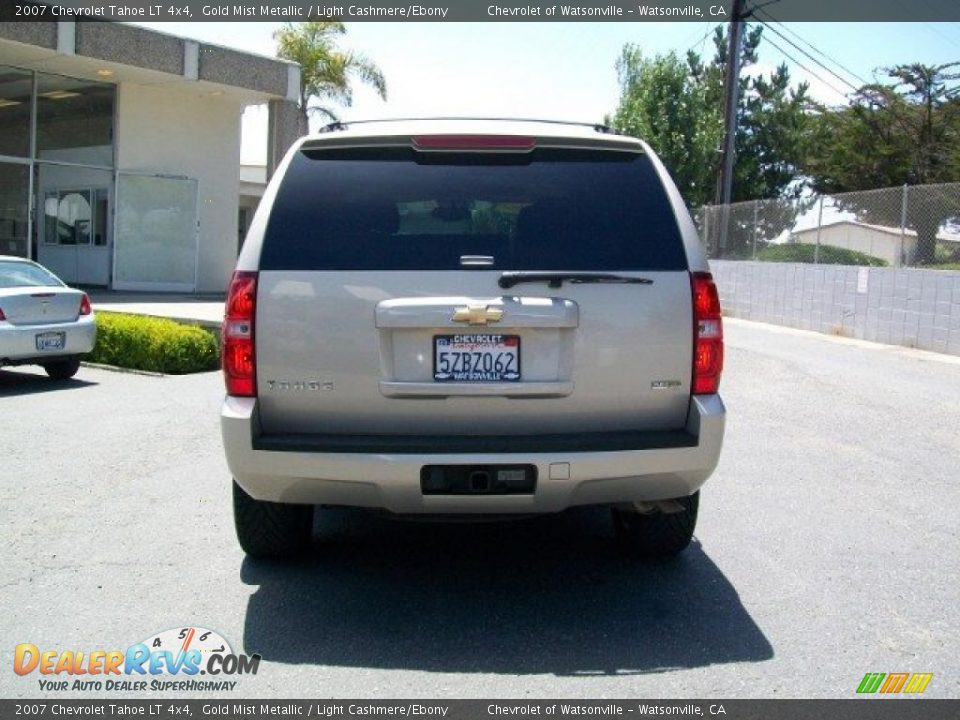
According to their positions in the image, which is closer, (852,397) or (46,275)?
(852,397)

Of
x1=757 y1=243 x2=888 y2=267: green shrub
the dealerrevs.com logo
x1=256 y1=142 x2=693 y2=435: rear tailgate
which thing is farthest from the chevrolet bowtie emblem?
x1=757 y1=243 x2=888 y2=267: green shrub

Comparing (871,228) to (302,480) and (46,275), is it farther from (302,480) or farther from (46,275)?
(302,480)

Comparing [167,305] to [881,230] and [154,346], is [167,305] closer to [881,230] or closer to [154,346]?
[154,346]

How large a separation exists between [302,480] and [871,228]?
16706 mm

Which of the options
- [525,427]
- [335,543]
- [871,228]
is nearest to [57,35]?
[871,228]

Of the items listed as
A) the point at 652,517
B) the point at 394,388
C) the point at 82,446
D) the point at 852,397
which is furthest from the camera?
the point at 852,397

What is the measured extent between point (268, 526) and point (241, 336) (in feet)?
3.60

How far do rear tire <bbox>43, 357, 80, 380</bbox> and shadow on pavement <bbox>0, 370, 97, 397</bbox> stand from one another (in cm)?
8

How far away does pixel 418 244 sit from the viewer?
13.4ft

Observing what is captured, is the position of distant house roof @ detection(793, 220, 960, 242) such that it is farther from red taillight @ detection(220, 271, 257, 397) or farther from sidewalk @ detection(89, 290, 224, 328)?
red taillight @ detection(220, 271, 257, 397)

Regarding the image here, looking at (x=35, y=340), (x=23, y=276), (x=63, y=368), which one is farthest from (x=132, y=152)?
(x=35, y=340)

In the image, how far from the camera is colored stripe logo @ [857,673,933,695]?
12.0 feet

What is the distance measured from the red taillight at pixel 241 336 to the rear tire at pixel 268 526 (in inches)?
Answer: 26.1

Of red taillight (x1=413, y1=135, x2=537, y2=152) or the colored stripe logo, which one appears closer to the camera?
the colored stripe logo
